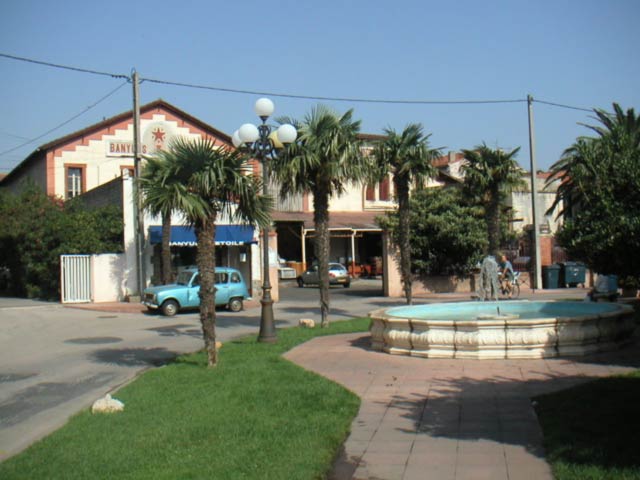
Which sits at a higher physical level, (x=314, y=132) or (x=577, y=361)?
(x=314, y=132)

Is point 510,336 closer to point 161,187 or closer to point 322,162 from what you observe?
point 161,187

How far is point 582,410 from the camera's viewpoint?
7.52 meters

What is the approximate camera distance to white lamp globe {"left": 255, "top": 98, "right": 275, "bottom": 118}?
15242mm

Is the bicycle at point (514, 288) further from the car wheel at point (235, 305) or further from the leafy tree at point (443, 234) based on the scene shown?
the car wheel at point (235, 305)

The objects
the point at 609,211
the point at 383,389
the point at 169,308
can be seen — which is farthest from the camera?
the point at 169,308

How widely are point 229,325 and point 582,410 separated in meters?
14.8

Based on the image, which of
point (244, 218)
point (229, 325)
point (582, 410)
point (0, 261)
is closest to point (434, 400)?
point (582, 410)

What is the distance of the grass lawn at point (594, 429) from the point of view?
563 centimetres

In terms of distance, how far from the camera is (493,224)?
89.9 feet

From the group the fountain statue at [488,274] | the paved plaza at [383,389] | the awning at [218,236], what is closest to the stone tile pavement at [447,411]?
the paved plaza at [383,389]

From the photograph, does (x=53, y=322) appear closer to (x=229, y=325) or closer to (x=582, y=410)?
(x=229, y=325)

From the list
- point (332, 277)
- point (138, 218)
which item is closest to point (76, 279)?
point (138, 218)

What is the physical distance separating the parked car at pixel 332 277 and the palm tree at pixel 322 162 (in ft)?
67.4

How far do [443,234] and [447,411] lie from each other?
2403 cm
